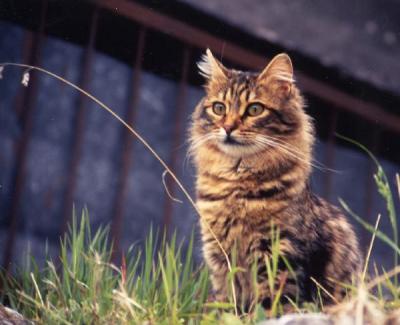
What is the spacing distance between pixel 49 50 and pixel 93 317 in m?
2.37

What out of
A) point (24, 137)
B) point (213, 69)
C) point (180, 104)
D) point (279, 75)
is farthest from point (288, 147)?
point (24, 137)

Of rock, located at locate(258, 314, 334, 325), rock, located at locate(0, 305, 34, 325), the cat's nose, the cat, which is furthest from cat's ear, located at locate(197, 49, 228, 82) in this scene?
rock, located at locate(258, 314, 334, 325)

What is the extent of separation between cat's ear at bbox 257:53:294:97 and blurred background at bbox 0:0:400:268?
1.14 m

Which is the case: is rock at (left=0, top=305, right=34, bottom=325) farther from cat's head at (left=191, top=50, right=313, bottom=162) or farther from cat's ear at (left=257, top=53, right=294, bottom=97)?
cat's ear at (left=257, top=53, right=294, bottom=97)

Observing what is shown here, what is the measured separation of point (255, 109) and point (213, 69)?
1.45 feet

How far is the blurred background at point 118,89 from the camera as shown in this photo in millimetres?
4117

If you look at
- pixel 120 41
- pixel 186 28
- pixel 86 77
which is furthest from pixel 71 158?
pixel 186 28

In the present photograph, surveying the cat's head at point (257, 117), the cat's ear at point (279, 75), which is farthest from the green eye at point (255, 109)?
the cat's ear at point (279, 75)

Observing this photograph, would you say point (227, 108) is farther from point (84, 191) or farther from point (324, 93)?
point (324, 93)

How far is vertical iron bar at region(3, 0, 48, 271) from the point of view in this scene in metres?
4.02

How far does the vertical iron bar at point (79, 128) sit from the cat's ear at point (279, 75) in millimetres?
1511

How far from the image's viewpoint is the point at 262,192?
9.88 ft

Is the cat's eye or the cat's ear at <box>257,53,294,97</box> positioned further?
the cat's eye

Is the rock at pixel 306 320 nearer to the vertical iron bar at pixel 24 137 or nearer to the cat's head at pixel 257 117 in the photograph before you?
Result: the cat's head at pixel 257 117
